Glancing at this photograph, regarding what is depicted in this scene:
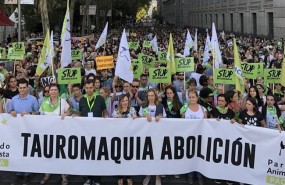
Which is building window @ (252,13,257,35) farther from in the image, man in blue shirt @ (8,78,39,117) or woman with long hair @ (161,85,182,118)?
man in blue shirt @ (8,78,39,117)

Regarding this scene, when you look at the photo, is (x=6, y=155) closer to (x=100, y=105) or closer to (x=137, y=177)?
(x=100, y=105)

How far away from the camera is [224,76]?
8914 mm

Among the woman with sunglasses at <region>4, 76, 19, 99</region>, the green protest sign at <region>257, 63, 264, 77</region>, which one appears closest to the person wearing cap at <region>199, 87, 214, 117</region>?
the green protest sign at <region>257, 63, 264, 77</region>

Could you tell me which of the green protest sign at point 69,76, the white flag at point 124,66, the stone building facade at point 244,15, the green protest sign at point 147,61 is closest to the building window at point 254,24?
the stone building facade at point 244,15

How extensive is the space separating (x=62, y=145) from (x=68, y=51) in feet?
12.3

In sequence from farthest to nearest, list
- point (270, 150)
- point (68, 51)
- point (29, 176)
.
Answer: point (68, 51), point (29, 176), point (270, 150)

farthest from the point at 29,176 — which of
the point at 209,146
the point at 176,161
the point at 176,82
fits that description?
the point at 176,82

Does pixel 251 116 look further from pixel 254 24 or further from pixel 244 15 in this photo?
pixel 244 15

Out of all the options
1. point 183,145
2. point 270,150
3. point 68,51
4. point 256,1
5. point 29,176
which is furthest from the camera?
point 256,1

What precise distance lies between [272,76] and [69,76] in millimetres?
4255

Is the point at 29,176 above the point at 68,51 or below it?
below

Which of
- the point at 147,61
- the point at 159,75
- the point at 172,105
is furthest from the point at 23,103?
the point at 147,61

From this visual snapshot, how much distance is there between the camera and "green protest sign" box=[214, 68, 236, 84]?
8875 millimetres

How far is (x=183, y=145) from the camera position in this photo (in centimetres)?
686
